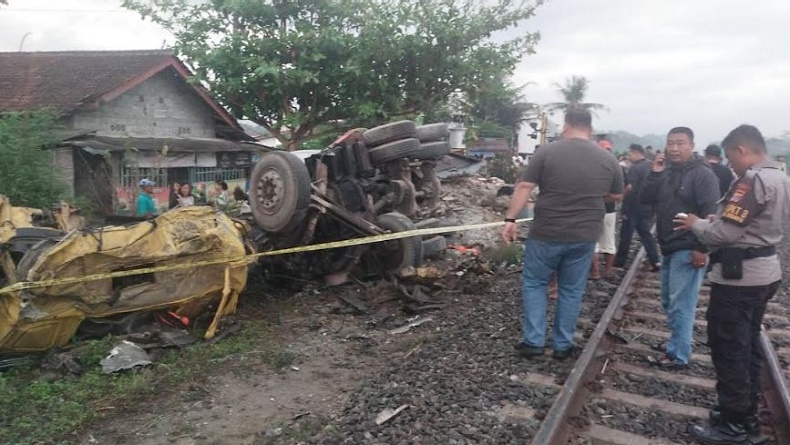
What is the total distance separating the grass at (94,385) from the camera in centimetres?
373

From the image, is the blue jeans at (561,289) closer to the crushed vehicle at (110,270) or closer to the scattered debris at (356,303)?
the scattered debris at (356,303)

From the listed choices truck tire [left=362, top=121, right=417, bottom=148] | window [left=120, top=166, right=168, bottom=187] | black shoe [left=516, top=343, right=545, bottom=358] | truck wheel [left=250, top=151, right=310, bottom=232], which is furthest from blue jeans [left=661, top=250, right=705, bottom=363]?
window [left=120, top=166, right=168, bottom=187]

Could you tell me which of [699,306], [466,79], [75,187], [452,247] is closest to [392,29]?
[466,79]

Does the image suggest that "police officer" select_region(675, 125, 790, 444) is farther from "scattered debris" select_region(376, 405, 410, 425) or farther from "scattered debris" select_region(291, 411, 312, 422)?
"scattered debris" select_region(291, 411, 312, 422)

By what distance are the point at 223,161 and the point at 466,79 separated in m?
7.73

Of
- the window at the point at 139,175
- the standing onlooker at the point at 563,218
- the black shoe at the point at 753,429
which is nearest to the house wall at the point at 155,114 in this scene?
the window at the point at 139,175

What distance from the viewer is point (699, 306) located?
21.6ft

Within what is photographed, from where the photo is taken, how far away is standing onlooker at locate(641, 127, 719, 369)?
457cm

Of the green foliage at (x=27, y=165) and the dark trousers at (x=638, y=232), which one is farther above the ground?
the green foliage at (x=27, y=165)

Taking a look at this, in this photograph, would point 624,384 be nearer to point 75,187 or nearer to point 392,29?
point 392,29

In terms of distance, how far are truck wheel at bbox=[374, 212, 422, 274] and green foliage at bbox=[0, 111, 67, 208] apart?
18.7 ft

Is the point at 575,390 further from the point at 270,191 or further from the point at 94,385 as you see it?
the point at 270,191

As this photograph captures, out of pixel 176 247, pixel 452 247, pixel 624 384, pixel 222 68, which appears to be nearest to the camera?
pixel 624 384

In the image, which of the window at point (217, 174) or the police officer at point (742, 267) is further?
the window at point (217, 174)
